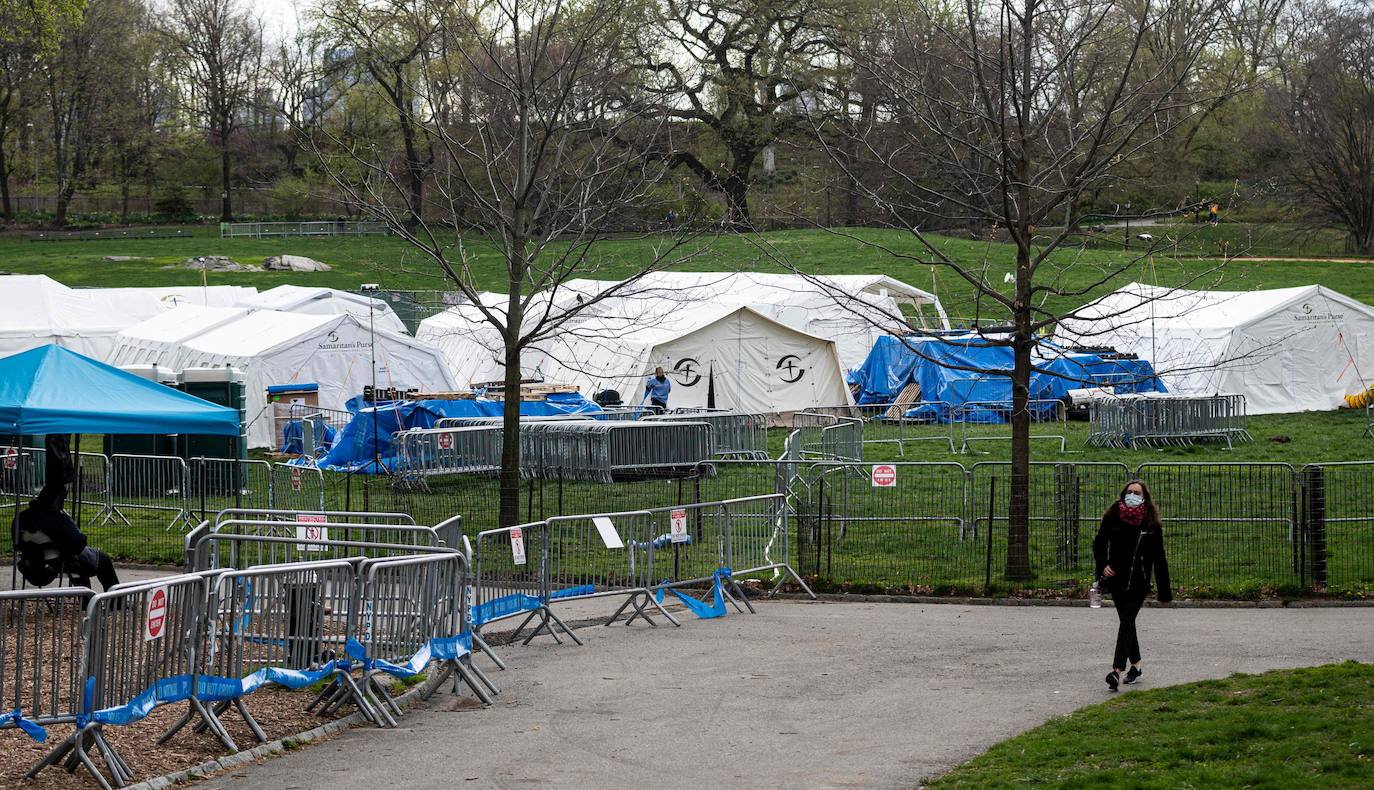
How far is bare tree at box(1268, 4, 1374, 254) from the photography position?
65.4m

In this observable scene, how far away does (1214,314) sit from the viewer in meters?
36.5

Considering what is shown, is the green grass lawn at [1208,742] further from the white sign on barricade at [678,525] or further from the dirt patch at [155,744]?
the white sign on barricade at [678,525]

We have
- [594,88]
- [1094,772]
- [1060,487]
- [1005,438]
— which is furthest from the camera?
[1005,438]

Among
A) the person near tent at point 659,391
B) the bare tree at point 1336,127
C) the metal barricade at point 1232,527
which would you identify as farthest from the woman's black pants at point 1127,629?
the bare tree at point 1336,127

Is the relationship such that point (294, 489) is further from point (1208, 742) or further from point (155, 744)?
point (1208, 742)

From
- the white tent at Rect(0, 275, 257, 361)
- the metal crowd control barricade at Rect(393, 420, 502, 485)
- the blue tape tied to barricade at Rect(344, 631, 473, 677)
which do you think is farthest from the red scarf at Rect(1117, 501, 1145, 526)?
the white tent at Rect(0, 275, 257, 361)

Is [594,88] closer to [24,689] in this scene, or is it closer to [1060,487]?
[1060,487]

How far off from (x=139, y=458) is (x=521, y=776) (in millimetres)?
15245

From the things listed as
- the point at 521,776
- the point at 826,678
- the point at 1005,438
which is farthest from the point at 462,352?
the point at 521,776

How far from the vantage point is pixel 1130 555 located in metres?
11.4

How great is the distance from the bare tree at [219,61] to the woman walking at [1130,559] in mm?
83947

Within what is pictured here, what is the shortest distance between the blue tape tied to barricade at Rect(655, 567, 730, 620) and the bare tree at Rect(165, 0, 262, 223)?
79.3m

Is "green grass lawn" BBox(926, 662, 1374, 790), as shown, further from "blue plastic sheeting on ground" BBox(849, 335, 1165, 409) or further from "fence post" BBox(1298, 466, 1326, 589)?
"blue plastic sheeting on ground" BBox(849, 335, 1165, 409)

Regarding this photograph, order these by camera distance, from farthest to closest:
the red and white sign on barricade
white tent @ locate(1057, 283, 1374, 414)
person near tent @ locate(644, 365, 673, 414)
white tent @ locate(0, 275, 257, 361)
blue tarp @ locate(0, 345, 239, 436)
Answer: white tent @ locate(1057, 283, 1374, 414), white tent @ locate(0, 275, 257, 361), person near tent @ locate(644, 365, 673, 414), blue tarp @ locate(0, 345, 239, 436), the red and white sign on barricade
